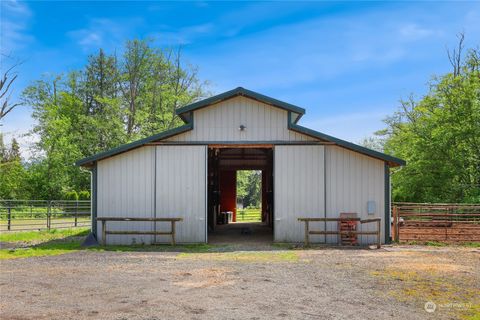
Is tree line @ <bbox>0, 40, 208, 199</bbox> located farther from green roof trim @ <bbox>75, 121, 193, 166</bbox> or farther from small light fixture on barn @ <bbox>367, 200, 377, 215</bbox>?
small light fixture on barn @ <bbox>367, 200, 377, 215</bbox>

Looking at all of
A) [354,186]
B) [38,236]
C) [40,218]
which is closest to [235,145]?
[354,186]

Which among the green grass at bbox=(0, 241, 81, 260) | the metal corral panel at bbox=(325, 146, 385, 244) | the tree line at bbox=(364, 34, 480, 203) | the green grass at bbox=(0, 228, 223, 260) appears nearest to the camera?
the green grass at bbox=(0, 241, 81, 260)

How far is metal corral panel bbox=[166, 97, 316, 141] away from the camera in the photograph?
50.6 ft

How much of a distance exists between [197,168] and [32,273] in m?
6.65

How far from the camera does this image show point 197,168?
15414 mm

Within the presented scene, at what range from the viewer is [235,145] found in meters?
15.5

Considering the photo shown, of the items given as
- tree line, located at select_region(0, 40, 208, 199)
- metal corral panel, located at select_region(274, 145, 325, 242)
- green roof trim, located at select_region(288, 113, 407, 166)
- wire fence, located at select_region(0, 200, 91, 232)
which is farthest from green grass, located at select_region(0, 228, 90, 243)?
tree line, located at select_region(0, 40, 208, 199)

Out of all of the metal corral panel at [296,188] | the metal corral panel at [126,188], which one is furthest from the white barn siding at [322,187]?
the metal corral panel at [126,188]

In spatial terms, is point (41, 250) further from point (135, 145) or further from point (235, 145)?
point (235, 145)

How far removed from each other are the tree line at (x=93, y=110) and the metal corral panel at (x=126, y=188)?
25.5m

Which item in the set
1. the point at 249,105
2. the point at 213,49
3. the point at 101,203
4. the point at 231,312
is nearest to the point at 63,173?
the point at 213,49

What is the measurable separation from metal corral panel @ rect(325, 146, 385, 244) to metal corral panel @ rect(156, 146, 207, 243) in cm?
410

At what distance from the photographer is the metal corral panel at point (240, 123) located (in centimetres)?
1544

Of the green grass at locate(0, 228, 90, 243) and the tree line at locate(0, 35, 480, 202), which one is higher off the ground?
the tree line at locate(0, 35, 480, 202)
